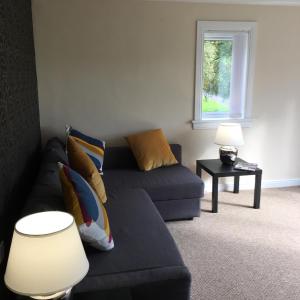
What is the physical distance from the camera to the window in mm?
3826

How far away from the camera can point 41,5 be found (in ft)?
11.3

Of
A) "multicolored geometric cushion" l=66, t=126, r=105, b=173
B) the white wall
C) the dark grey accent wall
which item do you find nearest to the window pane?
the white wall

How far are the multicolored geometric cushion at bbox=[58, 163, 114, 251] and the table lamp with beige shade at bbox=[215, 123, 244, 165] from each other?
7.10 feet

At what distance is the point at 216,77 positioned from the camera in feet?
13.3

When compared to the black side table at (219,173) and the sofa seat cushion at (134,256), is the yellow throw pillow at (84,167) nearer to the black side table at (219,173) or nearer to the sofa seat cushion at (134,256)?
the sofa seat cushion at (134,256)

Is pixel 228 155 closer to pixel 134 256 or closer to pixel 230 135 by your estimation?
pixel 230 135

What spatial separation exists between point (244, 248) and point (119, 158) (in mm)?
1641

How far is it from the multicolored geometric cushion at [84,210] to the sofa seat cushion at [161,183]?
117 cm

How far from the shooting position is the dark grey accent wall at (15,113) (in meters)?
1.92

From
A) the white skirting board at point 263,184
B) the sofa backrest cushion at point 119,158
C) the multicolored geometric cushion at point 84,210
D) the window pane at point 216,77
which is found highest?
the window pane at point 216,77

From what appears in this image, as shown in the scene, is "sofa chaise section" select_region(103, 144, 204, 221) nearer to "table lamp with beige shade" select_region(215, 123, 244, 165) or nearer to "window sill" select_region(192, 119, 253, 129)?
"table lamp with beige shade" select_region(215, 123, 244, 165)

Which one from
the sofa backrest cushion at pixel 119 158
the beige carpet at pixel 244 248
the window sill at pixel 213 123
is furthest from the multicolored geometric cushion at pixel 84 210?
the window sill at pixel 213 123

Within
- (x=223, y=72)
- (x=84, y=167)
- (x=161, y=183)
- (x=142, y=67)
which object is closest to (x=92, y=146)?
(x=161, y=183)

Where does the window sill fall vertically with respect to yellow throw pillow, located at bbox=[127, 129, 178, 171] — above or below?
above
